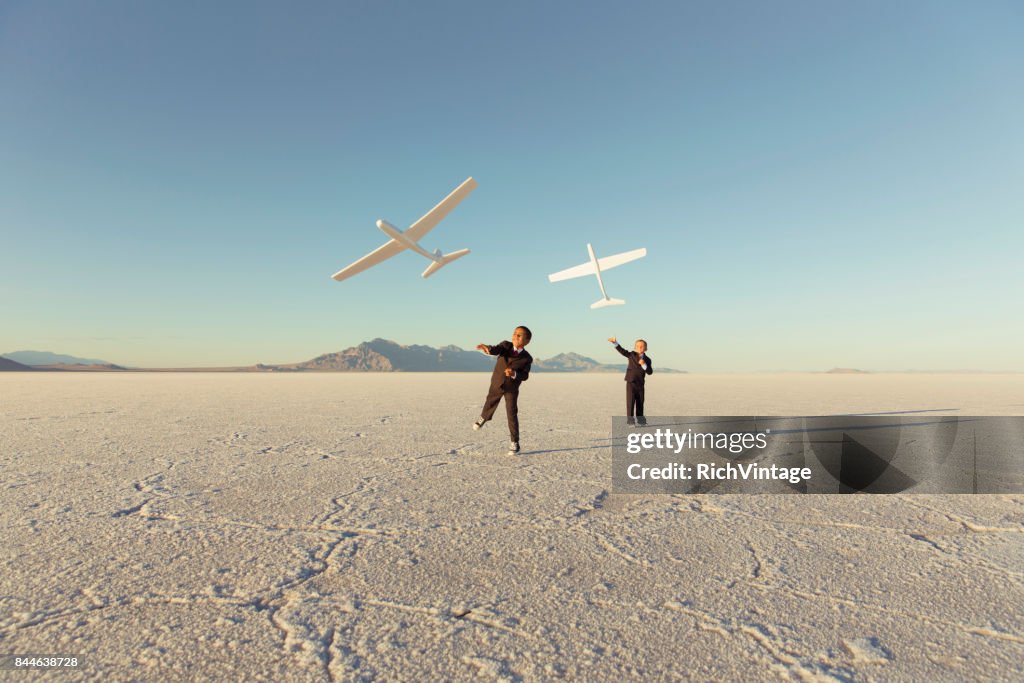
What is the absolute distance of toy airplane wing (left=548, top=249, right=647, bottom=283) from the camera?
22.6m

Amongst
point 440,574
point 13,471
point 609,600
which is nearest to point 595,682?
point 609,600

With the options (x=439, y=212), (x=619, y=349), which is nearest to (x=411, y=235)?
(x=439, y=212)

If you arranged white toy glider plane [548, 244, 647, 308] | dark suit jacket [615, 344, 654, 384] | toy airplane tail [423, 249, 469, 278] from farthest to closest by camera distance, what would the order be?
white toy glider plane [548, 244, 647, 308]
toy airplane tail [423, 249, 469, 278]
dark suit jacket [615, 344, 654, 384]

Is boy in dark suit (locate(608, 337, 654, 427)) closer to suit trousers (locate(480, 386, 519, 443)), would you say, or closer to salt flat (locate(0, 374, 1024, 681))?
suit trousers (locate(480, 386, 519, 443))

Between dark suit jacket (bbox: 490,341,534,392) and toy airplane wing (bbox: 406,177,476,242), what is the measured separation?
8415 millimetres

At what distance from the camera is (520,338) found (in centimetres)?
552

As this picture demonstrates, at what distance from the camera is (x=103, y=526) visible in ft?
9.96

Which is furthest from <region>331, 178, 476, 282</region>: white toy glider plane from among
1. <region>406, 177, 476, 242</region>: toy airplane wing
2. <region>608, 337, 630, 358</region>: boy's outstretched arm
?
<region>608, 337, 630, 358</region>: boy's outstretched arm

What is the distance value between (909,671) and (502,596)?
1476 millimetres

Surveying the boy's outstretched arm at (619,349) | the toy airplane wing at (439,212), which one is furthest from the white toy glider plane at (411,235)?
the boy's outstretched arm at (619,349)

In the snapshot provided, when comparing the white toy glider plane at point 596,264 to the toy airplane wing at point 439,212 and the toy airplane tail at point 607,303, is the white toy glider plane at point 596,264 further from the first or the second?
the toy airplane wing at point 439,212

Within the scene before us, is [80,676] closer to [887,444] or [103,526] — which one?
[103,526]

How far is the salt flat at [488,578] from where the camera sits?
173 cm

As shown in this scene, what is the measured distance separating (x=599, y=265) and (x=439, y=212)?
36.5 feet
